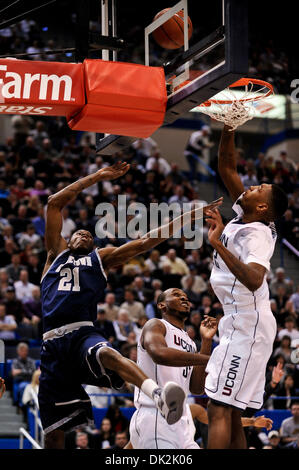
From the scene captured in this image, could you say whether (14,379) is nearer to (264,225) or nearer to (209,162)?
(264,225)

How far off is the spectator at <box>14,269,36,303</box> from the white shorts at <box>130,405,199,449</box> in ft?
21.8

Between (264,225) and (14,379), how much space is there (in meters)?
6.32

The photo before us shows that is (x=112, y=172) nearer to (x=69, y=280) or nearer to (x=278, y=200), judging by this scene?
(x=69, y=280)

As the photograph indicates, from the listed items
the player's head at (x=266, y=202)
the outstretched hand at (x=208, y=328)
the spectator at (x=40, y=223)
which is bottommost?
the outstretched hand at (x=208, y=328)

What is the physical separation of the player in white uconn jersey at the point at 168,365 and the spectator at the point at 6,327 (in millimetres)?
5590

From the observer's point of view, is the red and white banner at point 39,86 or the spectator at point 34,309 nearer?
the red and white banner at point 39,86

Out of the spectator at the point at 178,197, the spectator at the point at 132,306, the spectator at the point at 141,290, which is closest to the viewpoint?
the spectator at the point at 132,306

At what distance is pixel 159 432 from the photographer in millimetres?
5344

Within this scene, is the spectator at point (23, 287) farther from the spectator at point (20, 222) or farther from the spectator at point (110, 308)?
the spectator at point (20, 222)

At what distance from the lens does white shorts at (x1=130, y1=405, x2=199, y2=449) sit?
5.34m

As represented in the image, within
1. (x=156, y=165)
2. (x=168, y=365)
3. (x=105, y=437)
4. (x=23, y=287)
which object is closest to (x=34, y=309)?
(x=23, y=287)

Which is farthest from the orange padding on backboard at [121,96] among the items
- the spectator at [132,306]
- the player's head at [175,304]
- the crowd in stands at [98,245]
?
the spectator at [132,306]

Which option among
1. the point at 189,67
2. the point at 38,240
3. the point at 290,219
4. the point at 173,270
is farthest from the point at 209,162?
the point at 189,67

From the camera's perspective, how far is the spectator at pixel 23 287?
468 inches
